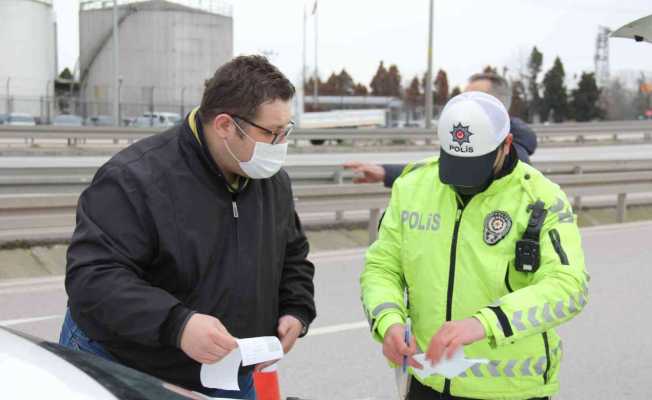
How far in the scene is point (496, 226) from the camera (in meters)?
2.47

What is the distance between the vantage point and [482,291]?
2.50m

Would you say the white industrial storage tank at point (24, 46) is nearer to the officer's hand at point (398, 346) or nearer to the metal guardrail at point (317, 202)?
the metal guardrail at point (317, 202)

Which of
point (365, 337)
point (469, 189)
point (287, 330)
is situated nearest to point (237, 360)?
point (287, 330)

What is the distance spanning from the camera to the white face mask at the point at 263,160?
2482 mm

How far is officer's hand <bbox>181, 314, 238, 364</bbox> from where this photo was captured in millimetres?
2211

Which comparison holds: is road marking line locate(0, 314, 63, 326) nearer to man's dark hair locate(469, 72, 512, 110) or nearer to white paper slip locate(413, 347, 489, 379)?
man's dark hair locate(469, 72, 512, 110)

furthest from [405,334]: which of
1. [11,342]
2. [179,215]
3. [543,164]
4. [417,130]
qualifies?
[417,130]

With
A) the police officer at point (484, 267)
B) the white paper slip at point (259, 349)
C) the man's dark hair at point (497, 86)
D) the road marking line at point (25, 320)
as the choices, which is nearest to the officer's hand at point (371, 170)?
the man's dark hair at point (497, 86)

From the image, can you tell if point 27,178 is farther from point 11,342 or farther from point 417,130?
point 417,130

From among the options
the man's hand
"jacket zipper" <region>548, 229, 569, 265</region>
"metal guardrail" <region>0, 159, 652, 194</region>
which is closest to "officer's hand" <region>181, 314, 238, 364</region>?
the man's hand

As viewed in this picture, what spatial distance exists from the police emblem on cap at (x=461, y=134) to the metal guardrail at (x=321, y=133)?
13720mm

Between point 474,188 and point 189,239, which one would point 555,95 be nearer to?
point 474,188

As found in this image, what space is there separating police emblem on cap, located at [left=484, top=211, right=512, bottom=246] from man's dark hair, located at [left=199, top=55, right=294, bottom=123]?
75 centimetres

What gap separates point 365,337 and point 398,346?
383 cm
